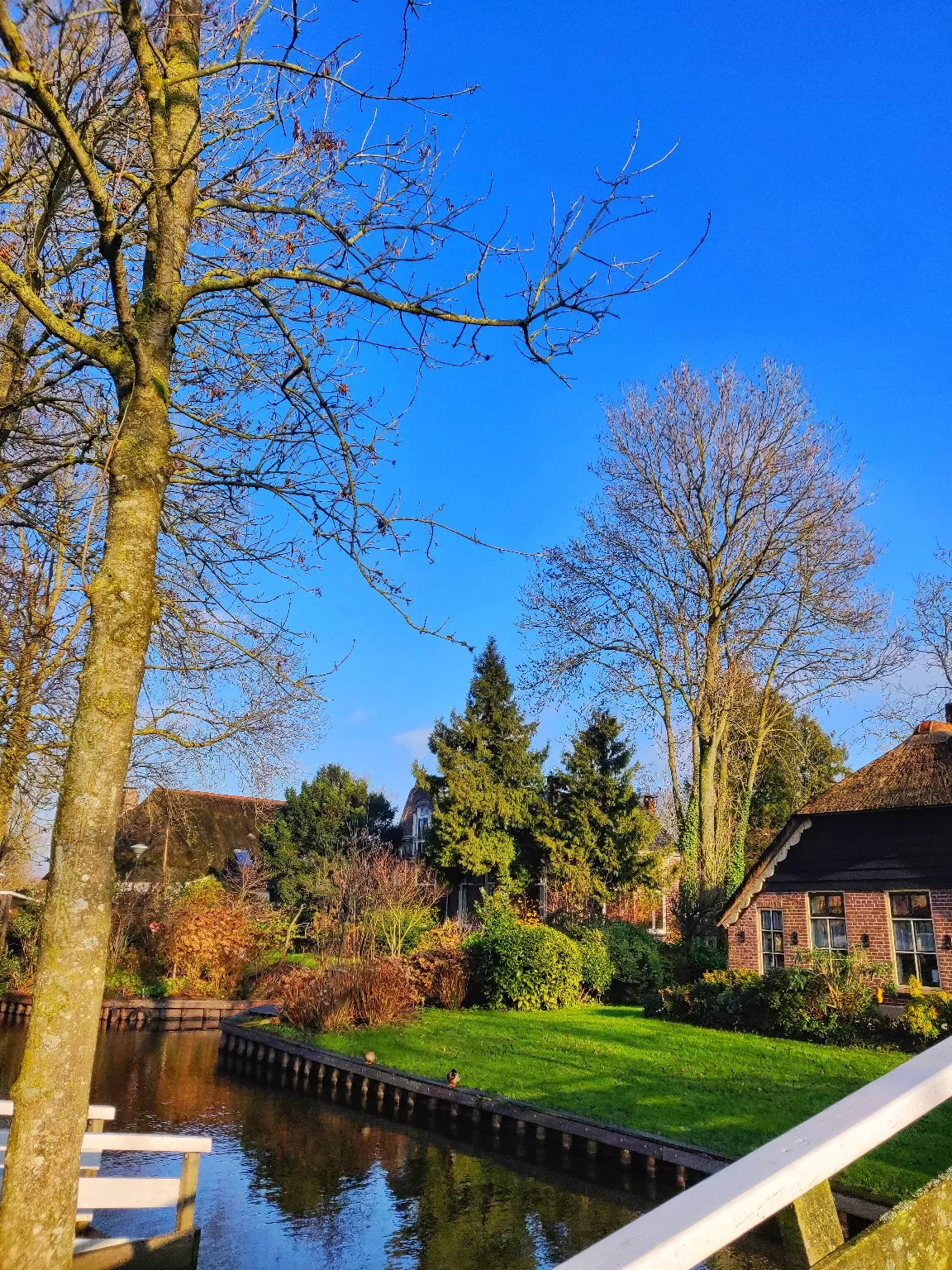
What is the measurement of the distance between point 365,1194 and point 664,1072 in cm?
530

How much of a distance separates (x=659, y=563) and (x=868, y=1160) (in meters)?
17.7

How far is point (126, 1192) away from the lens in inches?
227

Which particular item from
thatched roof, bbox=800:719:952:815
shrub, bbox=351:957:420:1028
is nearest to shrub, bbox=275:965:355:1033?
shrub, bbox=351:957:420:1028

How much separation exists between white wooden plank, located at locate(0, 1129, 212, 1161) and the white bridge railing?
5418 mm

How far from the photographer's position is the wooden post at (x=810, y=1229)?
4.77 feet

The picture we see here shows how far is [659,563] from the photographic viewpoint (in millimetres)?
25359

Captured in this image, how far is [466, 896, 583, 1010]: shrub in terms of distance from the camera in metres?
21.0

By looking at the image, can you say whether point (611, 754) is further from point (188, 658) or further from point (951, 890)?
point (188, 658)

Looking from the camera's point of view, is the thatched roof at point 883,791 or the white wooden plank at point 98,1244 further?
the thatched roof at point 883,791

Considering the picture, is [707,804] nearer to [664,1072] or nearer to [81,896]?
[664,1072]

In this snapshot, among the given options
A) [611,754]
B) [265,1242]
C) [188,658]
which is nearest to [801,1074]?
[265,1242]

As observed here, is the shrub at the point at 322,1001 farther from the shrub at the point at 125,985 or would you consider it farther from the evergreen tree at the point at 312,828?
the evergreen tree at the point at 312,828

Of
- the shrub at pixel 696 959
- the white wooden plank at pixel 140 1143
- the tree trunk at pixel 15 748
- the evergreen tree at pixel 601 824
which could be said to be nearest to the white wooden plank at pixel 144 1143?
the white wooden plank at pixel 140 1143

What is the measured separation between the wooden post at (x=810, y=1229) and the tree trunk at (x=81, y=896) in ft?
9.18
